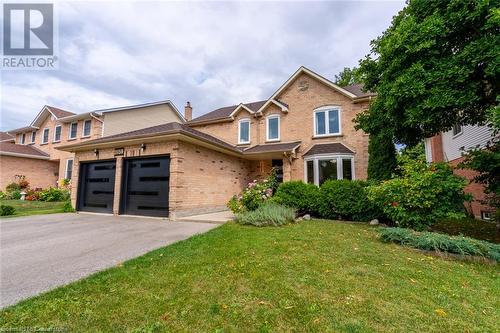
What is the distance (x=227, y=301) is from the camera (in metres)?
2.71

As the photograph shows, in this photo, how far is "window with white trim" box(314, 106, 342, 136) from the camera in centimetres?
1280

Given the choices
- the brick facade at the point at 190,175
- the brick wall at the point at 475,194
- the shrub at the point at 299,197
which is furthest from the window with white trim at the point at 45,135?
→ the brick wall at the point at 475,194

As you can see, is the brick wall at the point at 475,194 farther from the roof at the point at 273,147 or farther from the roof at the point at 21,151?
the roof at the point at 21,151

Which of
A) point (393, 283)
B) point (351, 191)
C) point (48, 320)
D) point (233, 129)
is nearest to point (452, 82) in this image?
point (351, 191)

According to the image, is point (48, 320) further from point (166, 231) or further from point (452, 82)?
point (452, 82)

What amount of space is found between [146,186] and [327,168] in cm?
950

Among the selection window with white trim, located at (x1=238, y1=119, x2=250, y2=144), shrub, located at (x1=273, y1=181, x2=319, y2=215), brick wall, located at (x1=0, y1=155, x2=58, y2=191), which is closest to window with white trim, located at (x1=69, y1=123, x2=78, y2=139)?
brick wall, located at (x1=0, y1=155, x2=58, y2=191)

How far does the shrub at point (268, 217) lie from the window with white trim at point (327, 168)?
4.59 metres

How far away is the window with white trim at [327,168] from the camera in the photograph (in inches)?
466

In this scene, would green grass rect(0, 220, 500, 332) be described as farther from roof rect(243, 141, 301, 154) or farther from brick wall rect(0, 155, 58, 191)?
brick wall rect(0, 155, 58, 191)

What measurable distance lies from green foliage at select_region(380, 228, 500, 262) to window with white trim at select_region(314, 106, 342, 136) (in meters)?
8.26

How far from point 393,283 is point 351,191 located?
6.08 m

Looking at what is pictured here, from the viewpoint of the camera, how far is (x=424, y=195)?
598 cm

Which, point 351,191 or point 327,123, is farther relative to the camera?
point 327,123
